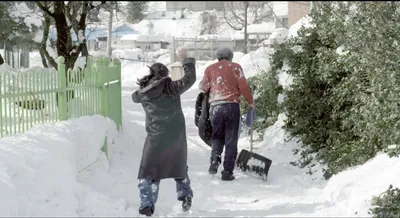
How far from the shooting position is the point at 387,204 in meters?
4.46

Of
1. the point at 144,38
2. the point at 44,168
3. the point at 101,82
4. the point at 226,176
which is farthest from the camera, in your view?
the point at 144,38

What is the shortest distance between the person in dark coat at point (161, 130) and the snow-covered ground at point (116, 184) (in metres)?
0.38

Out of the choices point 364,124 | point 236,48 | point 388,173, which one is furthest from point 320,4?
point 236,48

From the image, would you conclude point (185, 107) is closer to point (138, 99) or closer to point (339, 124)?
point (339, 124)

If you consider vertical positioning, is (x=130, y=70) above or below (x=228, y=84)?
below

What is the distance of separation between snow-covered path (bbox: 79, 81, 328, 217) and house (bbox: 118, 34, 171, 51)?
106 ft

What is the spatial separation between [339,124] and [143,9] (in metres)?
9.78

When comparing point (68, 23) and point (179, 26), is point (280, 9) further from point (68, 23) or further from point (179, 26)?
point (68, 23)

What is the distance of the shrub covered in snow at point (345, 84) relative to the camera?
512 centimetres

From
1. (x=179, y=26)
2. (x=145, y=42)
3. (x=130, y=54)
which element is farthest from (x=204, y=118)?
(x=179, y=26)

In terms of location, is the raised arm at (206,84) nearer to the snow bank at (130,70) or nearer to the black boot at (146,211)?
the black boot at (146,211)

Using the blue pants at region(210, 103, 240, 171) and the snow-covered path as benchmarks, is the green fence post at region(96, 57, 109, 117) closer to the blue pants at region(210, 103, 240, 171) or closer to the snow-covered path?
the snow-covered path

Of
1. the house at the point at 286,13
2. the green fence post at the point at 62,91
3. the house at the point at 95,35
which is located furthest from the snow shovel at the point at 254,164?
the house at the point at 286,13

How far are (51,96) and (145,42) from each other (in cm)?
3757
